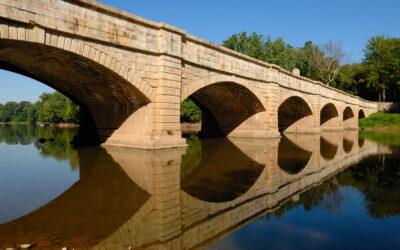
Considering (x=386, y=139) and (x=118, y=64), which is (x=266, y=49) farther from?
(x=118, y=64)

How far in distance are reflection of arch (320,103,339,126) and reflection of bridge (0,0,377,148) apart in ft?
73.3

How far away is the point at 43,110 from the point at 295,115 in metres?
75.0

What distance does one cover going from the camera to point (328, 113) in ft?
136

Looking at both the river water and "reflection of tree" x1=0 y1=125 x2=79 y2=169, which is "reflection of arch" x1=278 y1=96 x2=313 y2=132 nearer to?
"reflection of tree" x1=0 y1=125 x2=79 y2=169

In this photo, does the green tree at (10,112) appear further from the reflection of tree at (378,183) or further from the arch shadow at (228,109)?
the reflection of tree at (378,183)

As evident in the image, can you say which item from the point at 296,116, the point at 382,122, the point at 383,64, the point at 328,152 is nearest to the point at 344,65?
the point at 383,64

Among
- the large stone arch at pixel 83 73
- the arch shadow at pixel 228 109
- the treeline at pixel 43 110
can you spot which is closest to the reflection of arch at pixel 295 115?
the arch shadow at pixel 228 109

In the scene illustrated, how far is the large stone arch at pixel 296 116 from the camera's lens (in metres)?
30.8

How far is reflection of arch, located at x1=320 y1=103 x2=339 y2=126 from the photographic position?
130 ft

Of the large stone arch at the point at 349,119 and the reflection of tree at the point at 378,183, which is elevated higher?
the large stone arch at the point at 349,119

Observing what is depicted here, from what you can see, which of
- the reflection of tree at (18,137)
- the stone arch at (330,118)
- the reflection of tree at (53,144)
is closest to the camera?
the reflection of tree at (53,144)

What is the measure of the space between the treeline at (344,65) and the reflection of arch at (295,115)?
15878mm

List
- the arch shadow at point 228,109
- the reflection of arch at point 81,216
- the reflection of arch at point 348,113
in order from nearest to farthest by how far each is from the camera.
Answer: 1. the reflection of arch at point 81,216
2. the arch shadow at point 228,109
3. the reflection of arch at point 348,113

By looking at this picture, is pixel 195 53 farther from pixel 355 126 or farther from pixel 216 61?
pixel 355 126
